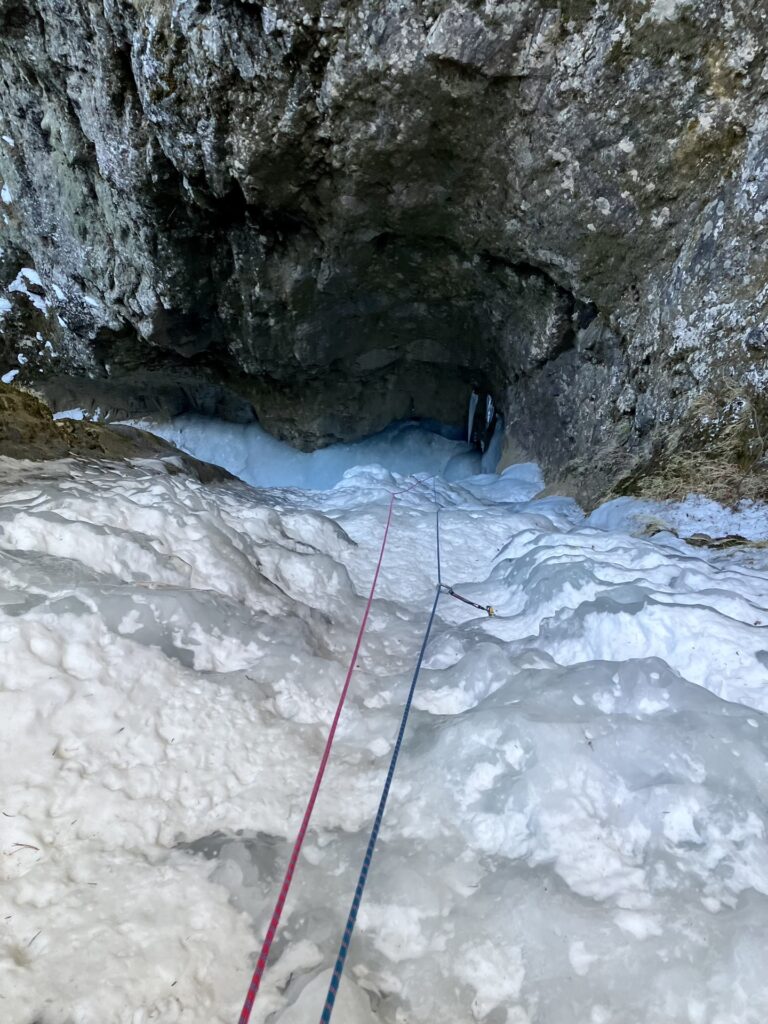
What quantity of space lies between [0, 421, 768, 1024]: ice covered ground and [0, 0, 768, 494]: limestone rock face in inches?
95.9

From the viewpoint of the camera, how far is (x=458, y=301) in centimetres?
678

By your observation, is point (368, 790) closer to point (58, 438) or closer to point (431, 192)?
point (58, 438)

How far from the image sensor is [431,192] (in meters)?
5.26

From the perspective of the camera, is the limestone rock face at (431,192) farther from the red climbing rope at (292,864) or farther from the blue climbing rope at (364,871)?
the red climbing rope at (292,864)

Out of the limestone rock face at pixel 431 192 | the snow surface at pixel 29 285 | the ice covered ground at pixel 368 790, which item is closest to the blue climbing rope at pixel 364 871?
the ice covered ground at pixel 368 790

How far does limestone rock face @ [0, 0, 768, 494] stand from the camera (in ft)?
13.0

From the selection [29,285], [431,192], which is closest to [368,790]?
[431,192]

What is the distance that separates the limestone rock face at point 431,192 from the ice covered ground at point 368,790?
2.44 meters

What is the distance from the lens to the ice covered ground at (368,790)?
1.09m

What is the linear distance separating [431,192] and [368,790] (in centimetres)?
542

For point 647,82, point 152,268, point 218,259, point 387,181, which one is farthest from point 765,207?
point 152,268

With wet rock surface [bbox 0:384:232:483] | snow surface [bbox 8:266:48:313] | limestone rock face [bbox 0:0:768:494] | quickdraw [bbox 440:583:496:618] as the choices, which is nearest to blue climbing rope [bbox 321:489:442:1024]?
quickdraw [bbox 440:583:496:618]

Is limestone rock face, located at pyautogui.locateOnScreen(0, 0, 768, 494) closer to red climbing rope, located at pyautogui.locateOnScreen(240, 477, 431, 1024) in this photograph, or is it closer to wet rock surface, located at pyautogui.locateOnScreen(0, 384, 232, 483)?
wet rock surface, located at pyautogui.locateOnScreen(0, 384, 232, 483)

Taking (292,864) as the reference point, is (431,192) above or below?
above
